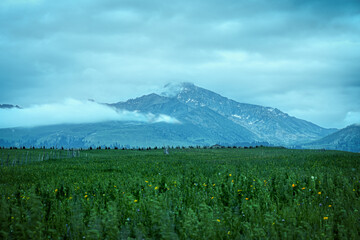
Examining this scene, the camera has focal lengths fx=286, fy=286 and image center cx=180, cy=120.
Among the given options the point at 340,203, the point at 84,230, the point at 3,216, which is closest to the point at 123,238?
the point at 84,230

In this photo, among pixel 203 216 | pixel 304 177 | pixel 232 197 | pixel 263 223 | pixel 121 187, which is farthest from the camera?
pixel 304 177

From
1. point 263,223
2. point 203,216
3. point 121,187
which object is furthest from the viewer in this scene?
point 121,187

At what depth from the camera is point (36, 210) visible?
27.2 feet

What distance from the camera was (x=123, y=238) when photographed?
280 inches

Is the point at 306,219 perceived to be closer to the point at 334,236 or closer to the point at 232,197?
the point at 334,236

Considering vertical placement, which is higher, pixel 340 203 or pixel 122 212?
pixel 340 203

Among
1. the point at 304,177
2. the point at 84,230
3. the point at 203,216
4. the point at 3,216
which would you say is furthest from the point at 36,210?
the point at 304,177

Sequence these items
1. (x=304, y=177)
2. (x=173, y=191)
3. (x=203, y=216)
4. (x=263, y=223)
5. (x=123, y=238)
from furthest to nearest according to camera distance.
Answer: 1. (x=304, y=177)
2. (x=173, y=191)
3. (x=263, y=223)
4. (x=203, y=216)
5. (x=123, y=238)

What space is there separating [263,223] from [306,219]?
1.40m

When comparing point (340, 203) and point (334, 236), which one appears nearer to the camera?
point (334, 236)

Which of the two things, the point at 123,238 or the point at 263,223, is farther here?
the point at 263,223

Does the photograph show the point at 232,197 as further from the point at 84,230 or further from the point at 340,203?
the point at 84,230

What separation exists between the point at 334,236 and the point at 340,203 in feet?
8.04

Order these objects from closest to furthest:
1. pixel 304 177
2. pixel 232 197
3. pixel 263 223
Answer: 1. pixel 263 223
2. pixel 232 197
3. pixel 304 177
